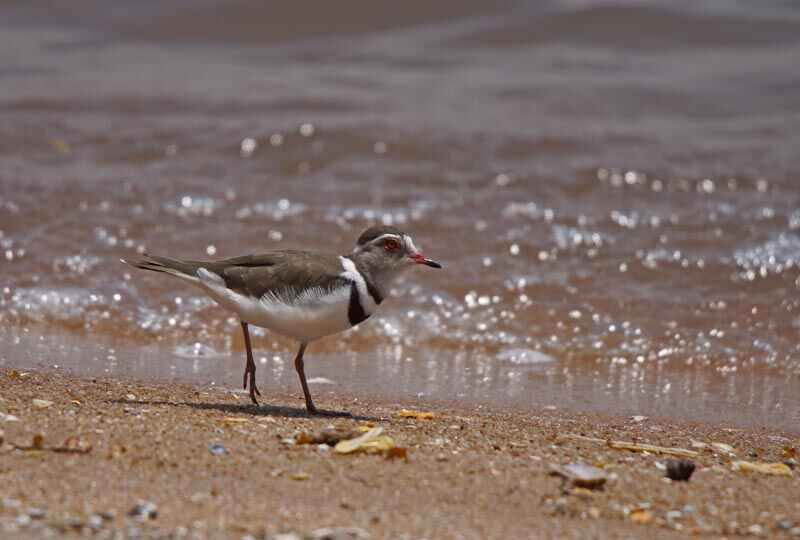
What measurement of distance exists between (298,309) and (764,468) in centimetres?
270

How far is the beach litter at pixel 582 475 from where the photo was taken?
4.80 metres

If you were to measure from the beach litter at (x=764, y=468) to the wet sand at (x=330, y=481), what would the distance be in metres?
0.06

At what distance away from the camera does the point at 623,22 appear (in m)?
15.5

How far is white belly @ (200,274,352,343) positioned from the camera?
20.8 ft

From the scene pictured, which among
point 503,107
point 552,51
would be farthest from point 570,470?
point 552,51

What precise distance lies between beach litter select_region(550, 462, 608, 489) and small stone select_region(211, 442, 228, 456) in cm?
152

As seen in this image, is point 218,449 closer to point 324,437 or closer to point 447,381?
point 324,437

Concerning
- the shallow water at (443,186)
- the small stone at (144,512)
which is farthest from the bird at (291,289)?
the small stone at (144,512)

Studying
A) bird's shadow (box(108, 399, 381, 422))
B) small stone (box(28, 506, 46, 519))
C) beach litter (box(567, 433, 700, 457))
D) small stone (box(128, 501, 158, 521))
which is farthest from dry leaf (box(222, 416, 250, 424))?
beach litter (box(567, 433, 700, 457))

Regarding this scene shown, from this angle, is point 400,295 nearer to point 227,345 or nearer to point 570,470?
point 227,345

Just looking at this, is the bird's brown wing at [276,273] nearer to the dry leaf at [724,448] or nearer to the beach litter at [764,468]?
the dry leaf at [724,448]

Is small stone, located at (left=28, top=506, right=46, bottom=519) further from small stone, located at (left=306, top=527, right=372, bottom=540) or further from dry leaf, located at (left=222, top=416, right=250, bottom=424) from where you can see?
dry leaf, located at (left=222, top=416, right=250, bottom=424)

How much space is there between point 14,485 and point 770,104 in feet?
37.1

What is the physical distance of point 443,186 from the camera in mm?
11570
